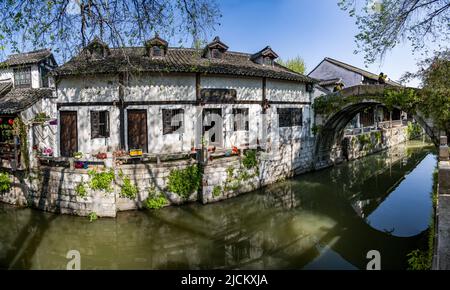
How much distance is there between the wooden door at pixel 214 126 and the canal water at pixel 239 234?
10.6ft

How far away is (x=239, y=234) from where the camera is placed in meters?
10.2

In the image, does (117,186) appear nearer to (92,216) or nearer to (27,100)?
(92,216)

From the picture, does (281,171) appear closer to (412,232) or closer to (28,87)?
(412,232)

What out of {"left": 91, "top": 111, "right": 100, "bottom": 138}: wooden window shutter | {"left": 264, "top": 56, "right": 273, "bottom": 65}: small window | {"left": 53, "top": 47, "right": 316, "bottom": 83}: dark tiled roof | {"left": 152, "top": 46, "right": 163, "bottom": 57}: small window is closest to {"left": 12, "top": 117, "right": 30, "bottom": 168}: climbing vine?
{"left": 91, "top": 111, "right": 100, "bottom": 138}: wooden window shutter

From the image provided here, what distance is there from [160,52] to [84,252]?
9861mm

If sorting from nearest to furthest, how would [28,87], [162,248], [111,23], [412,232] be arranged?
[111,23]
[162,248]
[412,232]
[28,87]

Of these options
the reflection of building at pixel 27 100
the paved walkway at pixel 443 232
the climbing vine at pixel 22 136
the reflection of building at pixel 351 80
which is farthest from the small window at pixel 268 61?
the paved walkway at pixel 443 232

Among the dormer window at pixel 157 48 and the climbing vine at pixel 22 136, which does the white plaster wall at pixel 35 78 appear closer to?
the climbing vine at pixel 22 136

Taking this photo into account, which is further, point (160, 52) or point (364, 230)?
point (160, 52)

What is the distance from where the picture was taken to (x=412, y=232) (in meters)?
10.2

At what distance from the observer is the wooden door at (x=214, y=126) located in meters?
14.7

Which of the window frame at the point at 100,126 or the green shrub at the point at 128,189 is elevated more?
the window frame at the point at 100,126

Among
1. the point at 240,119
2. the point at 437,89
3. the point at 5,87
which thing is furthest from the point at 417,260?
the point at 5,87
